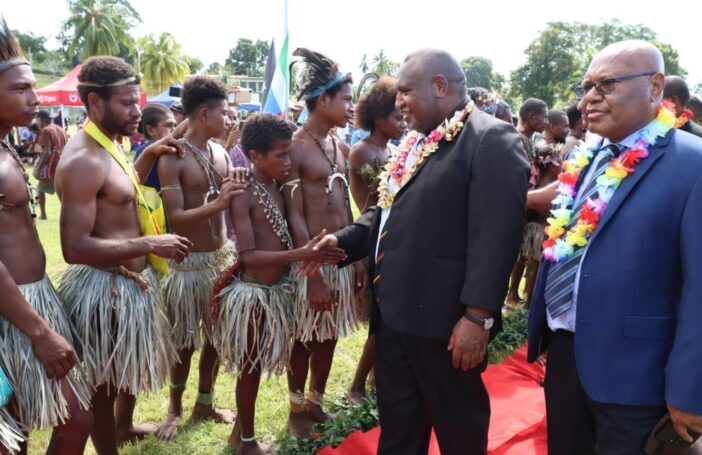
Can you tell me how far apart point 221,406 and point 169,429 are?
541 millimetres

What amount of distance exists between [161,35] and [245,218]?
175 feet

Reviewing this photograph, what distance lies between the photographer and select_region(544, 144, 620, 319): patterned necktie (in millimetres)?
2203

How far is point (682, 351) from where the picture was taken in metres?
1.84

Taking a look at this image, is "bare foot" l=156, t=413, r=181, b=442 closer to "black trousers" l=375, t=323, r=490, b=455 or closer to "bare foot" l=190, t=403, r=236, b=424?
"bare foot" l=190, t=403, r=236, b=424

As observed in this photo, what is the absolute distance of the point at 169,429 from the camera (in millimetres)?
3752

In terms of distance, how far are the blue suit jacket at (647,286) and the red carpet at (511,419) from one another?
1544 mm

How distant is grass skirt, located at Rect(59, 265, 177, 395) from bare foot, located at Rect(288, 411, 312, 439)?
1070mm

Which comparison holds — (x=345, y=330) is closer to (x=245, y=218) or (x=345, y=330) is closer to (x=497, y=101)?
(x=245, y=218)

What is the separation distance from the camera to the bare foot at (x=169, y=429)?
12.1ft

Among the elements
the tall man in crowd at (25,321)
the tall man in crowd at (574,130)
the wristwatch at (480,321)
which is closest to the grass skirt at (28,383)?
the tall man in crowd at (25,321)

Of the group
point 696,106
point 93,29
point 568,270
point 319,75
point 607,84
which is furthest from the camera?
point 93,29

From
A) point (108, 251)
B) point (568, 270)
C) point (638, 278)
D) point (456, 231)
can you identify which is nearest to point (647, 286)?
point (638, 278)

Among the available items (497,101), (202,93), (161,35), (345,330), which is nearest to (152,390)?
(345,330)

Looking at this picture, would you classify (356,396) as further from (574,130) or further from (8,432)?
(574,130)
